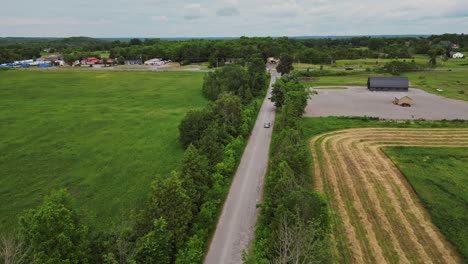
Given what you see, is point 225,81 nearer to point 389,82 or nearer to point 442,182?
point 389,82

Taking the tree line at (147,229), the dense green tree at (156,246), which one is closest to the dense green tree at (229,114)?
the tree line at (147,229)

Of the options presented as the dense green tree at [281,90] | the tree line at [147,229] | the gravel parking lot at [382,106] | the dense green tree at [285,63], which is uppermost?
the dense green tree at [285,63]

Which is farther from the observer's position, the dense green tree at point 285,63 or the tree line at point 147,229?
the dense green tree at point 285,63

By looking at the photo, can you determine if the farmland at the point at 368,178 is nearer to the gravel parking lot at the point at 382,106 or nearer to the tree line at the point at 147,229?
the gravel parking lot at the point at 382,106

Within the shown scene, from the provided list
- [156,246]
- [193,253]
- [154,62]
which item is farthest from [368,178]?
[154,62]

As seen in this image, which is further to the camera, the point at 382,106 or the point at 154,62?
the point at 154,62

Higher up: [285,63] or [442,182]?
[285,63]
